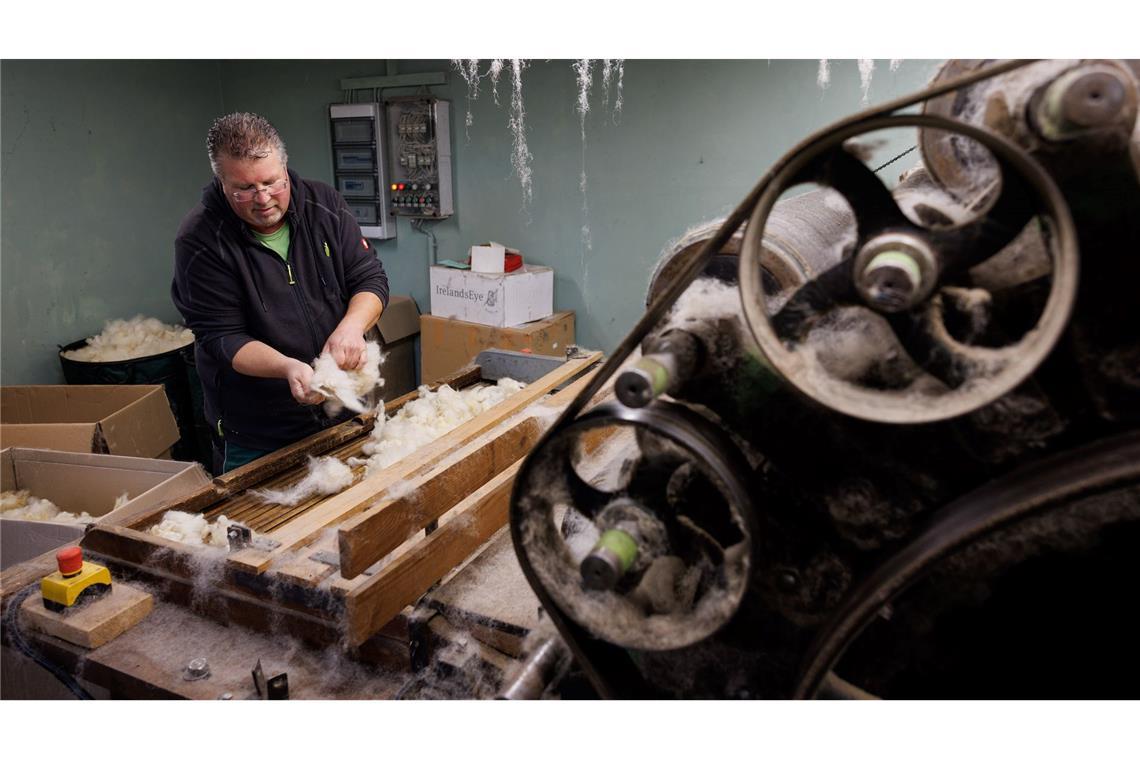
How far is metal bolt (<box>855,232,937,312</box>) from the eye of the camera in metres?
0.65

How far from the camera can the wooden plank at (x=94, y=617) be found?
4.25 feet

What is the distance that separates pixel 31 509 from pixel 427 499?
213 cm

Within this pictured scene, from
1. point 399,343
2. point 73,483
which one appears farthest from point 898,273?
point 399,343

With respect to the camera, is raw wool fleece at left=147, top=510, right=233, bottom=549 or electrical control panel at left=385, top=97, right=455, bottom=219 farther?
electrical control panel at left=385, top=97, right=455, bottom=219

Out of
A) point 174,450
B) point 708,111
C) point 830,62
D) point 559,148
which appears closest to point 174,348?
point 174,450

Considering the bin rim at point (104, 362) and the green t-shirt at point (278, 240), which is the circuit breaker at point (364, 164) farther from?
the green t-shirt at point (278, 240)

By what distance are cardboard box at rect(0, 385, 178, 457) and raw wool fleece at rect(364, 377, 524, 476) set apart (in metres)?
1.51

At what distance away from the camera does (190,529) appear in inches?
68.8

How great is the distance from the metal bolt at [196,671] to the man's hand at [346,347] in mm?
1202

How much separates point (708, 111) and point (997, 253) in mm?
3709

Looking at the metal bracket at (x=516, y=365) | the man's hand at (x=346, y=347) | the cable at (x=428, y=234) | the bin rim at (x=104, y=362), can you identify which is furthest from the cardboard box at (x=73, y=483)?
the cable at (x=428, y=234)

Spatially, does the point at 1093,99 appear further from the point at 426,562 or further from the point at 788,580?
the point at 426,562

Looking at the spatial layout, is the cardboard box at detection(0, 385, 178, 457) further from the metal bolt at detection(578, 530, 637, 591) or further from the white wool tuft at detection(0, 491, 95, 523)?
the metal bolt at detection(578, 530, 637, 591)

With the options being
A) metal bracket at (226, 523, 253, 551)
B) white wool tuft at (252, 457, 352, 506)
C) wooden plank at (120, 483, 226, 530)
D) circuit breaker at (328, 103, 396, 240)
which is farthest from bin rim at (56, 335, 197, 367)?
metal bracket at (226, 523, 253, 551)
